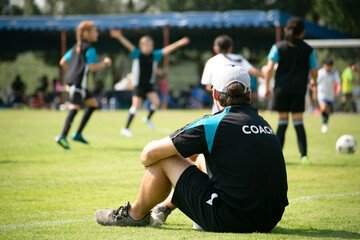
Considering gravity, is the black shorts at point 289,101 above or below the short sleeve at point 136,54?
below

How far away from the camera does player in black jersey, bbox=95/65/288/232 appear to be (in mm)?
3611

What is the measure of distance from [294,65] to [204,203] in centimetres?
454

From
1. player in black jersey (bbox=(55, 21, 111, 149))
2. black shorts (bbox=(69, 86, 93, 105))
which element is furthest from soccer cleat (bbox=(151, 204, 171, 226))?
black shorts (bbox=(69, 86, 93, 105))

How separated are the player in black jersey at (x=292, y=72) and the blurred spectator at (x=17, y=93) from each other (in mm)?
22597

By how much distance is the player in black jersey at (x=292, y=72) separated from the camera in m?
7.71

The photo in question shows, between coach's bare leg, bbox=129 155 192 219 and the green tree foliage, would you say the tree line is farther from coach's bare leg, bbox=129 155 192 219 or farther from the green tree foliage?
coach's bare leg, bbox=129 155 192 219

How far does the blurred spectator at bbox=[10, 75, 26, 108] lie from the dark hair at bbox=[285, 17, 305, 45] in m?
22.8

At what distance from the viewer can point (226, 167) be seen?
3648 millimetres

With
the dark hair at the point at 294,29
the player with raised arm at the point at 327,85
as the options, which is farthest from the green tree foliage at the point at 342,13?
the dark hair at the point at 294,29

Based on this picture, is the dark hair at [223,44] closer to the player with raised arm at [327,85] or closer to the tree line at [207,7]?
the player with raised arm at [327,85]

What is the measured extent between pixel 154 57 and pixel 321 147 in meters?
5.21

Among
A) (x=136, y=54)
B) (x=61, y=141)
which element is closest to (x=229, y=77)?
(x=61, y=141)

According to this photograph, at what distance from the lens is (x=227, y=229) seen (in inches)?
149

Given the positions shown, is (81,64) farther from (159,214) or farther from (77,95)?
(159,214)
